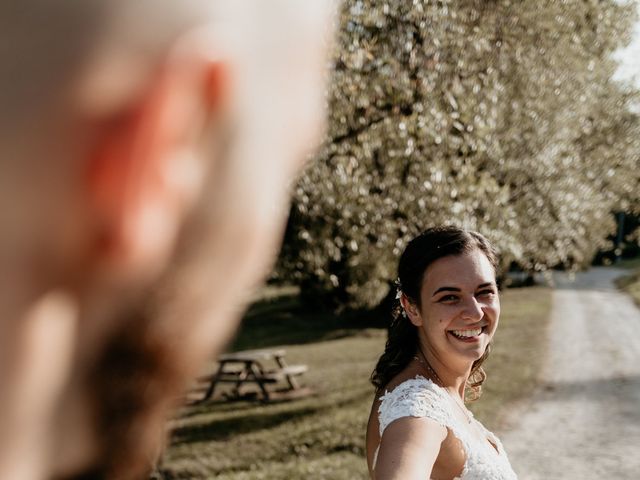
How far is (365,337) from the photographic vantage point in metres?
25.4

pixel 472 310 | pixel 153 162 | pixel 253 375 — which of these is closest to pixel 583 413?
pixel 253 375

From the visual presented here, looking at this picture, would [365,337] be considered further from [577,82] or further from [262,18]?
[262,18]

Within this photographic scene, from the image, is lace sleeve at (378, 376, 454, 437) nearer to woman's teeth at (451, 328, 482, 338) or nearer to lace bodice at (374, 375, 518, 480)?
lace bodice at (374, 375, 518, 480)

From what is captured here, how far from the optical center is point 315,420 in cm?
1224

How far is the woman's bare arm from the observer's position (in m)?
2.22

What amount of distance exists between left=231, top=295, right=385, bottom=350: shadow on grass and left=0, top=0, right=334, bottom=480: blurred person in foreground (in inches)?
944

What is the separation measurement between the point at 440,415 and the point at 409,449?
0.28 m

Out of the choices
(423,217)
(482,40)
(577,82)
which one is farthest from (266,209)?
(577,82)

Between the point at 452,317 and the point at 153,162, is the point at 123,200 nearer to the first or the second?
the point at 153,162

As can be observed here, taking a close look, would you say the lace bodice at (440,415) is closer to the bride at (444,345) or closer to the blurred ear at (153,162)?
the bride at (444,345)

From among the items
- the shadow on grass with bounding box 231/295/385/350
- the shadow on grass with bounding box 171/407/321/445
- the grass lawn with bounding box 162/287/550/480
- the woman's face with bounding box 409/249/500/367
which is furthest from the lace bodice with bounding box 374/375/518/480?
the shadow on grass with bounding box 231/295/385/350

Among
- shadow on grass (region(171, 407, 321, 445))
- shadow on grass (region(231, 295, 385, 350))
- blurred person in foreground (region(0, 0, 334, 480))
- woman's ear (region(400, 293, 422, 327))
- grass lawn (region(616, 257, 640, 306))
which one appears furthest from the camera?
grass lawn (region(616, 257, 640, 306))

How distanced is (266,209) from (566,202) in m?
13.2

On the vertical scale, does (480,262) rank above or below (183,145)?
below
